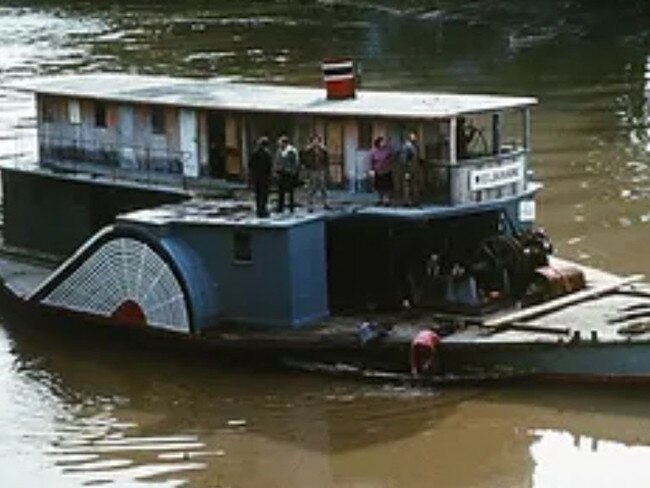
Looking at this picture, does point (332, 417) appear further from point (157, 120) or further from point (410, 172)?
point (157, 120)

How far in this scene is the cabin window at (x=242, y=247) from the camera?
24453 mm

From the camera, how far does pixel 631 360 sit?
2255 centimetres

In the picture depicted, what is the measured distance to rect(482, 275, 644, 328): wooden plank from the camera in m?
23.8

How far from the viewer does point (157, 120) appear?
28625 mm

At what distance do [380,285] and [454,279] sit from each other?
1.44m

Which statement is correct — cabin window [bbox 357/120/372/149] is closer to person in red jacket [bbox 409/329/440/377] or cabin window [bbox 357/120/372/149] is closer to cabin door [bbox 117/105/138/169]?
person in red jacket [bbox 409/329/440/377]

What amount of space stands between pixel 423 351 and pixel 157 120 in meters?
8.14

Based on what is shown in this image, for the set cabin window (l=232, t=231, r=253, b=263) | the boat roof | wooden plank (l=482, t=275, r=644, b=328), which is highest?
the boat roof

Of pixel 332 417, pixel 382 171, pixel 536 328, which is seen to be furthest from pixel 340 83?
pixel 332 417

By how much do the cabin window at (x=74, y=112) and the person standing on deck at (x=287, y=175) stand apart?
624 centimetres

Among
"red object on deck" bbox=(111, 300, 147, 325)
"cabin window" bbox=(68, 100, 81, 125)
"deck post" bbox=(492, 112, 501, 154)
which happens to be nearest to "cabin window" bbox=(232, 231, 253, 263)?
"red object on deck" bbox=(111, 300, 147, 325)

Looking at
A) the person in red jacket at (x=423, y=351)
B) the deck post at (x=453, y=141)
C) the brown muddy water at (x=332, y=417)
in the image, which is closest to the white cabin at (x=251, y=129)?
the deck post at (x=453, y=141)

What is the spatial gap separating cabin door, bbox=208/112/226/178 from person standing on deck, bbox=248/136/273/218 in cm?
245

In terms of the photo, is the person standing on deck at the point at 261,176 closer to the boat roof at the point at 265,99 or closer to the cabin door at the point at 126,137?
the boat roof at the point at 265,99
